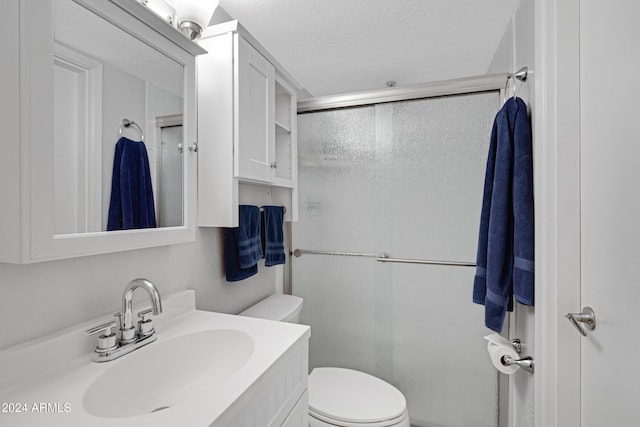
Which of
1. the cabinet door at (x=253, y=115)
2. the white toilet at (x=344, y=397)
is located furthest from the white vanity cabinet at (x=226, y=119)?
the white toilet at (x=344, y=397)

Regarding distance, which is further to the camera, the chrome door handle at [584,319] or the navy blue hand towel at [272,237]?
the navy blue hand towel at [272,237]

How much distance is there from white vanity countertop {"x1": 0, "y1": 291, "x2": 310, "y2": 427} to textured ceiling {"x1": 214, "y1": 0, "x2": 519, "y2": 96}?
4.72ft

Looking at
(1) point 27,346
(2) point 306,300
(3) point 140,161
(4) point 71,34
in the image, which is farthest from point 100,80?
(2) point 306,300

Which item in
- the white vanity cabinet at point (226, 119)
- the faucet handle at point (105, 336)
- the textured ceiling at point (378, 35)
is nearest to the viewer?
the faucet handle at point (105, 336)

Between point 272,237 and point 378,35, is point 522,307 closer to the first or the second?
point 272,237

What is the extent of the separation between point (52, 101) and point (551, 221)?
1.34 meters

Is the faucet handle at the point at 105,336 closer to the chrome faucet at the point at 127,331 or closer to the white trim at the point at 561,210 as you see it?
the chrome faucet at the point at 127,331

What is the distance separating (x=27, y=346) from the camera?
63 cm

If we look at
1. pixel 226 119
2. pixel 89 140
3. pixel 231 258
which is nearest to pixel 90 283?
pixel 89 140

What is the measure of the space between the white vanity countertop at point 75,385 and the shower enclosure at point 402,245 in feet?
3.19

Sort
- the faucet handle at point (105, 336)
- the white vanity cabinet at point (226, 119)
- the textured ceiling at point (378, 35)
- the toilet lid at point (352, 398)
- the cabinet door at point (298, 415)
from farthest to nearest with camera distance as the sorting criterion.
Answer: the textured ceiling at point (378, 35) < the toilet lid at point (352, 398) < the white vanity cabinet at point (226, 119) < the cabinet door at point (298, 415) < the faucet handle at point (105, 336)

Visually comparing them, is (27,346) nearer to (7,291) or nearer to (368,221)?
(7,291)

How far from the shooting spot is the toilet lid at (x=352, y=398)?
1202 millimetres

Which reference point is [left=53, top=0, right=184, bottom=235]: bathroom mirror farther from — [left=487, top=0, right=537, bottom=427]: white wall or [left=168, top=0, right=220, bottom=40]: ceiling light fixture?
[left=487, top=0, right=537, bottom=427]: white wall
